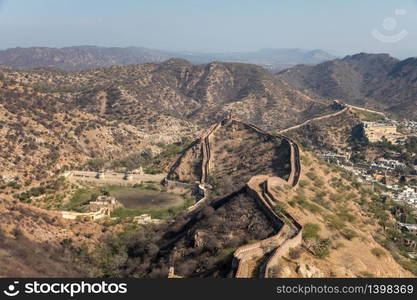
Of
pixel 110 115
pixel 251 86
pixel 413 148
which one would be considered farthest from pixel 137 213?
pixel 251 86

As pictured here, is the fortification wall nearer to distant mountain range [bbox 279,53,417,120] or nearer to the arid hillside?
the arid hillside

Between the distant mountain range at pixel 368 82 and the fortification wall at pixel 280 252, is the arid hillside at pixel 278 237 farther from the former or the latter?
the distant mountain range at pixel 368 82

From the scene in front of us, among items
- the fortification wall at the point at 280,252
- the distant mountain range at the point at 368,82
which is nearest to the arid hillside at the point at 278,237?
the fortification wall at the point at 280,252

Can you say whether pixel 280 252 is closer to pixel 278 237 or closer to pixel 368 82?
pixel 278 237

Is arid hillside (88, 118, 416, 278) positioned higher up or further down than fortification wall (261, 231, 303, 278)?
further down

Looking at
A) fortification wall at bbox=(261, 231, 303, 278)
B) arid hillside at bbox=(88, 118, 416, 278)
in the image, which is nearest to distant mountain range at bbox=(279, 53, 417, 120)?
arid hillside at bbox=(88, 118, 416, 278)

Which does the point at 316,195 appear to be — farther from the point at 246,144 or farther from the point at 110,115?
the point at 110,115

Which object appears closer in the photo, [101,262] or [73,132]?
[101,262]

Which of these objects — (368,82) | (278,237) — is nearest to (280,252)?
(278,237)
